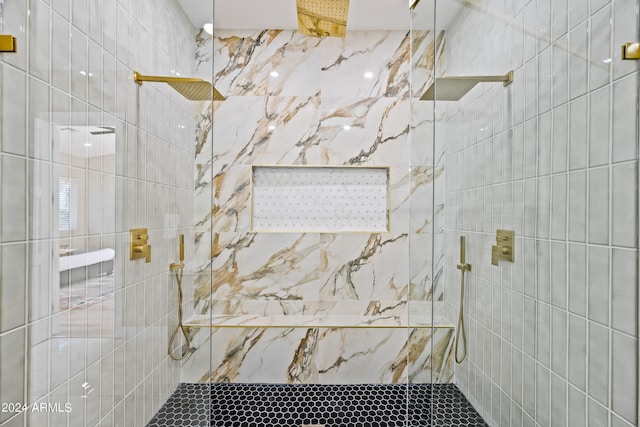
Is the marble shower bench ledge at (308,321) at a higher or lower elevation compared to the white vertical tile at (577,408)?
lower

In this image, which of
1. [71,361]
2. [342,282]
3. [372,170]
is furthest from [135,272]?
[372,170]

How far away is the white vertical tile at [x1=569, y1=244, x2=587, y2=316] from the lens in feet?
2.71

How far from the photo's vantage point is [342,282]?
2441mm

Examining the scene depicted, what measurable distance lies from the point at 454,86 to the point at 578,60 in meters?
0.46

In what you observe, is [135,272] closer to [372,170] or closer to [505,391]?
[505,391]

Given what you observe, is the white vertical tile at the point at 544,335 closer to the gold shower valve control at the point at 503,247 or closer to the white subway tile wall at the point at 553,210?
the white subway tile wall at the point at 553,210

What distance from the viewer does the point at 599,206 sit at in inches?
31.4

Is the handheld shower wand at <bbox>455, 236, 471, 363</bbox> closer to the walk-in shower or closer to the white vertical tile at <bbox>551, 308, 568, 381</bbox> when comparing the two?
the walk-in shower

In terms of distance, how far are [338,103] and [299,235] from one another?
1.03 metres

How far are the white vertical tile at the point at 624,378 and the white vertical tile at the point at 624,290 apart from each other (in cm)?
3

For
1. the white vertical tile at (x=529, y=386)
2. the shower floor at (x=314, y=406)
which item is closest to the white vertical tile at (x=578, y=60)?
the white vertical tile at (x=529, y=386)

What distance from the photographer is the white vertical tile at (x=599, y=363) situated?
79 cm

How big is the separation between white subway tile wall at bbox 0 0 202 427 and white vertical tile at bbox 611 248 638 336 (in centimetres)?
134

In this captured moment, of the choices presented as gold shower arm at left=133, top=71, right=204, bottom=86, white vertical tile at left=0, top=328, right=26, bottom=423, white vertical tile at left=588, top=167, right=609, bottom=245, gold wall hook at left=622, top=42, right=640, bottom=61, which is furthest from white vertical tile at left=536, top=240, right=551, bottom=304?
white vertical tile at left=0, top=328, right=26, bottom=423
